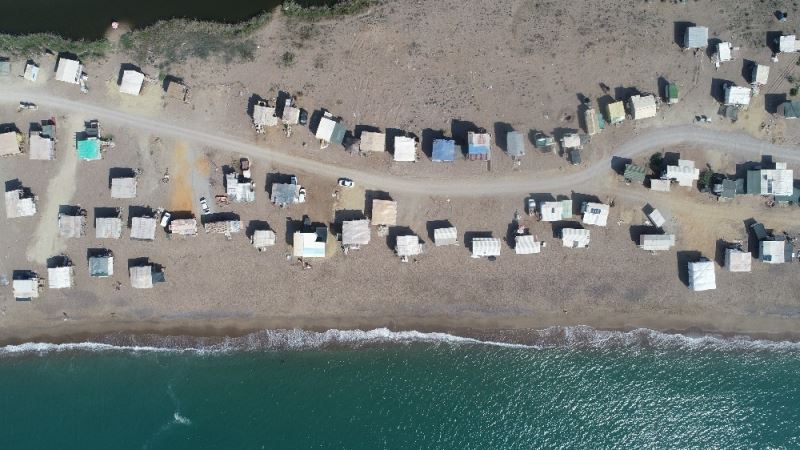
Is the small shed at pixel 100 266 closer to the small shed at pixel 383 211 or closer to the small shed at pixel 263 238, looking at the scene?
the small shed at pixel 263 238

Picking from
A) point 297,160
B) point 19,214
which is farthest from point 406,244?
point 19,214

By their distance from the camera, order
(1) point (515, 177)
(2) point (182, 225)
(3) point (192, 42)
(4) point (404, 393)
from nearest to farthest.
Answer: (2) point (182, 225), (3) point (192, 42), (1) point (515, 177), (4) point (404, 393)

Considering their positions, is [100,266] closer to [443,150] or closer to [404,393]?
[404,393]

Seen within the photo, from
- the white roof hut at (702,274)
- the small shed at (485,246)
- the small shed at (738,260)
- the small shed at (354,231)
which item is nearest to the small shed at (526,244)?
the small shed at (485,246)

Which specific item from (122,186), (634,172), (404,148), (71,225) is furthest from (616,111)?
(71,225)

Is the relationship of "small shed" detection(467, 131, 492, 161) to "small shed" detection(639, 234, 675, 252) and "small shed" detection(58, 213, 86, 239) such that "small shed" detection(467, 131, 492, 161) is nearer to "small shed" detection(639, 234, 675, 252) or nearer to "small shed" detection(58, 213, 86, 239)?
"small shed" detection(639, 234, 675, 252)

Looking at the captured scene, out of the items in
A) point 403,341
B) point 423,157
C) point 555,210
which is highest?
point 423,157
